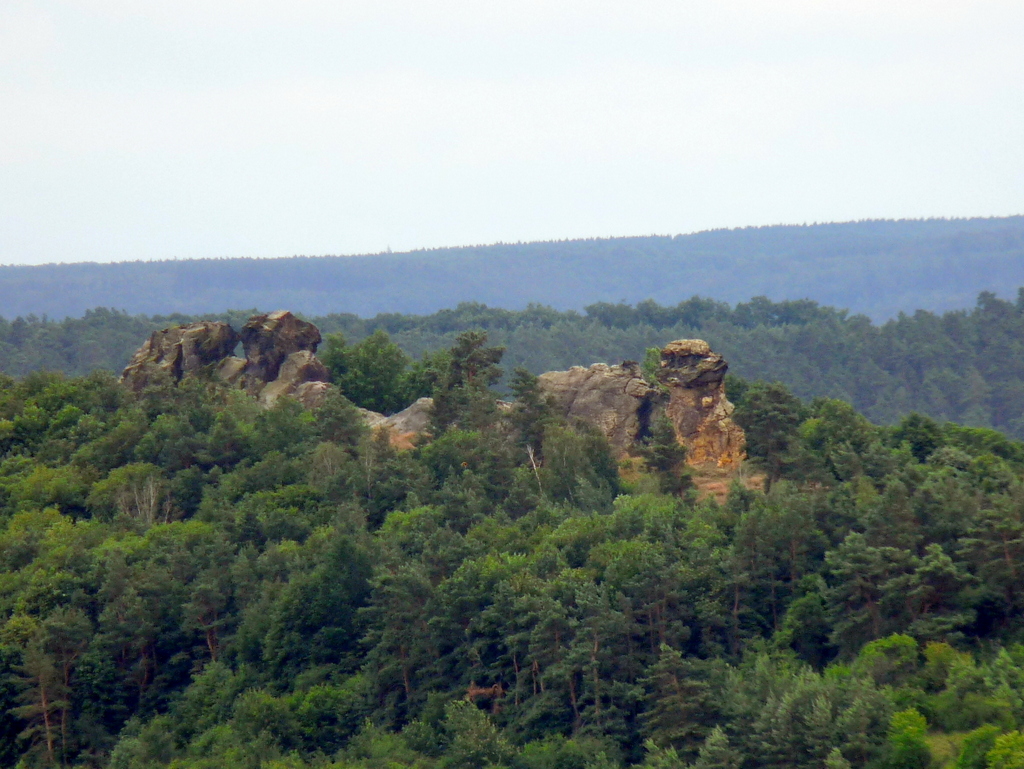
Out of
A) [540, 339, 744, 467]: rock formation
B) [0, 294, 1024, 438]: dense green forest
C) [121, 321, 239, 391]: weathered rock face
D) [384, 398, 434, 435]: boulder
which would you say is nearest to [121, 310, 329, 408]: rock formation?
[121, 321, 239, 391]: weathered rock face

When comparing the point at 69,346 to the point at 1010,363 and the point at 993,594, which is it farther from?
the point at 993,594

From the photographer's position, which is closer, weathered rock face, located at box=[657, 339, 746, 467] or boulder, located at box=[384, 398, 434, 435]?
weathered rock face, located at box=[657, 339, 746, 467]

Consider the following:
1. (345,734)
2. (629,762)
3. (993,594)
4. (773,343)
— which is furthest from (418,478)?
(773,343)

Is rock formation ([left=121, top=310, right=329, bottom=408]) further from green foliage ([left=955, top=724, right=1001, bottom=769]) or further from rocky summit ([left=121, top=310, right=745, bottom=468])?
green foliage ([left=955, top=724, right=1001, bottom=769])

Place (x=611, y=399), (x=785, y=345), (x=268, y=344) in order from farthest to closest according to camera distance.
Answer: (x=785, y=345) < (x=268, y=344) < (x=611, y=399)

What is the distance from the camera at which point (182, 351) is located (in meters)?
66.1

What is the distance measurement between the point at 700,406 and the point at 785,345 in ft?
323

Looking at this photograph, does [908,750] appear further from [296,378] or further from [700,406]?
[296,378]

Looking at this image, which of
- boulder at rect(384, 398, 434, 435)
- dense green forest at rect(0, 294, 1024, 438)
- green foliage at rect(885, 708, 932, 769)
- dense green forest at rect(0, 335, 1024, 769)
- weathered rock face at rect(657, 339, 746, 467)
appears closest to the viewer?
green foliage at rect(885, 708, 932, 769)

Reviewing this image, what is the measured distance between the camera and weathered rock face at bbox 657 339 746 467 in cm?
5069

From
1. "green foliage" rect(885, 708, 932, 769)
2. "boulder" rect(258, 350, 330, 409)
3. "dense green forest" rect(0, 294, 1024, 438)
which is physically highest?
"boulder" rect(258, 350, 330, 409)

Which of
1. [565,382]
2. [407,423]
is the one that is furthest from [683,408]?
[407,423]

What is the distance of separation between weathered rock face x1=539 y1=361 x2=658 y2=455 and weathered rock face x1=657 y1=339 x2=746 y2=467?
109 inches

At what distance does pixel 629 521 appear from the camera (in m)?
43.3
